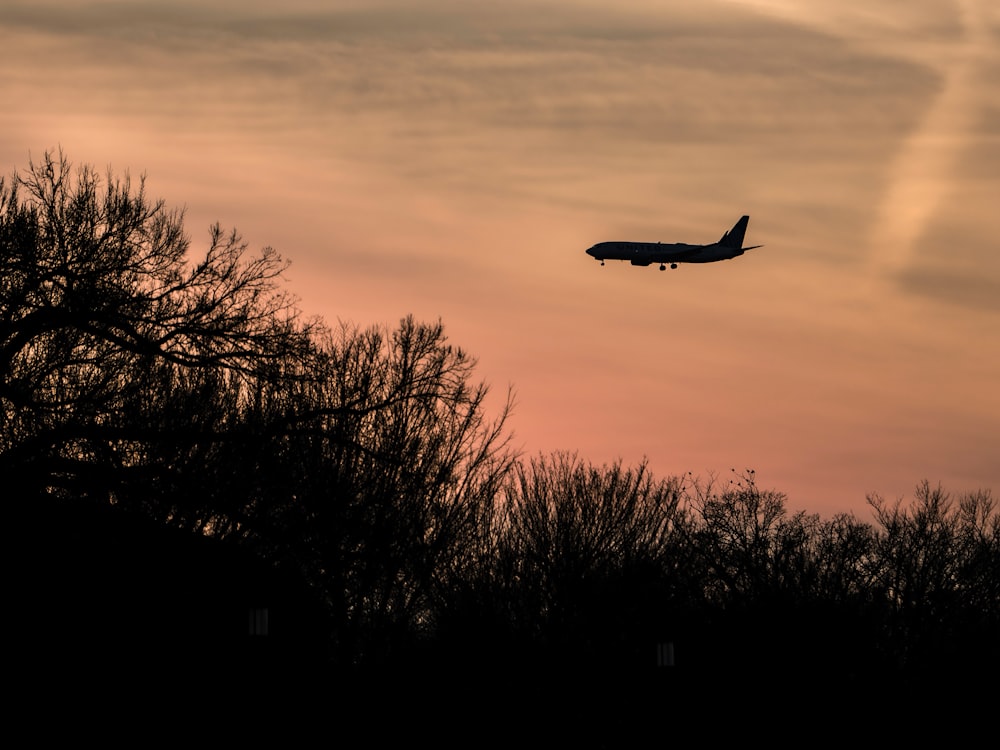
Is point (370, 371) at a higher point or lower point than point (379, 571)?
higher

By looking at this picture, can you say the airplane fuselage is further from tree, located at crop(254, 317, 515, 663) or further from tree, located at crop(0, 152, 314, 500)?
tree, located at crop(0, 152, 314, 500)

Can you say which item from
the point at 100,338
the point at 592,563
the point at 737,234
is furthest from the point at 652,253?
the point at 100,338

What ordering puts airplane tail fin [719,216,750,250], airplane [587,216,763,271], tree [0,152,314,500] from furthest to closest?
airplane tail fin [719,216,750,250], airplane [587,216,763,271], tree [0,152,314,500]

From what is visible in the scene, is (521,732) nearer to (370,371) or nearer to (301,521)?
(301,521)

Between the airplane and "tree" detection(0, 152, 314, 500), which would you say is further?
the airplane

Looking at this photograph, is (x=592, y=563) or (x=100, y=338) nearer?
(x=100, y=338)

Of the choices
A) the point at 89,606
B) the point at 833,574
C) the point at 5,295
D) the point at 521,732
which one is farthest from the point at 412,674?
the point at 833,574

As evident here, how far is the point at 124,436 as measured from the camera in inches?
1292

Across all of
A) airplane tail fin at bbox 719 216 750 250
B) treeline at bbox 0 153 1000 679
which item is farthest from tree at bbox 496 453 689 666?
airplane tail fin at bbox 719 216 750 250

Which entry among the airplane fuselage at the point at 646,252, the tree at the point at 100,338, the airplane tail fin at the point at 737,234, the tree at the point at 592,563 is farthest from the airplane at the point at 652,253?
the tree at the point at 100,338

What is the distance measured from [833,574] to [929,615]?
4347 millimetres

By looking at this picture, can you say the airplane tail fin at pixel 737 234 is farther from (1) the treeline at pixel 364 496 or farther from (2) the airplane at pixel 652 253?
Answer: (1) the treeline at pixel 364 496

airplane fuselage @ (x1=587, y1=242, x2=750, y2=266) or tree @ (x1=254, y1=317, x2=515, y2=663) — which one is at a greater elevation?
airplane fuselage @ (x1=587, y1=242, x2=750, y2=266)

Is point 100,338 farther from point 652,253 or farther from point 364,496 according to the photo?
point 652,253
